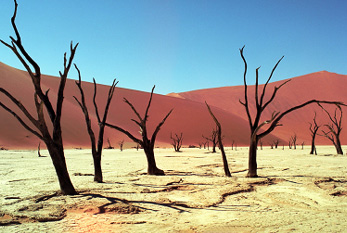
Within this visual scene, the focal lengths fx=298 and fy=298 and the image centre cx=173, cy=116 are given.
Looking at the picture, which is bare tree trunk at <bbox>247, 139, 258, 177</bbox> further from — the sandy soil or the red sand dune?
the red sand dune

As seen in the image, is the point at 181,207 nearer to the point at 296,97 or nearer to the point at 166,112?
the point at 166,112

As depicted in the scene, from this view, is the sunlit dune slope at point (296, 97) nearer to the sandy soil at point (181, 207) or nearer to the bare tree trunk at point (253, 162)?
the bare tree trunk at point (253, 162)

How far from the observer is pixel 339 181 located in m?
6.48

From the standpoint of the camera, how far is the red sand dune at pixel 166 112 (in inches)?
1528

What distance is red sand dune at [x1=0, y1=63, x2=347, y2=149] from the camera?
38.8m

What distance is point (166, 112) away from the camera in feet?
195

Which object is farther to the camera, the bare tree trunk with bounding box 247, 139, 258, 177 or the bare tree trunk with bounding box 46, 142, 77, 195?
the bare tree trunk with bounding box 247, 139, 258, 177

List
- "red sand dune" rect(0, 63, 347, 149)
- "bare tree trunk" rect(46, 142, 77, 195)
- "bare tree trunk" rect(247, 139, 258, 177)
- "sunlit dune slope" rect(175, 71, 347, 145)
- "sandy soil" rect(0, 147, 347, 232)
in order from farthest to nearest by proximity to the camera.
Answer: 1. "sunlit dune slope" rect(175, 71, 347, 145)
2. "red sand dune" rect(0, 63, 347, 149)
3. "bare tree trunk" rect(247, 139, 258, 177)
4. "bare tree trunk" rect(46, 142, 77, 195)
5. "sandy soil" rect(0, 147, 347, 232)

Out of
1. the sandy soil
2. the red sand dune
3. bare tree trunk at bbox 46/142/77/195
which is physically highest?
the red sand dune

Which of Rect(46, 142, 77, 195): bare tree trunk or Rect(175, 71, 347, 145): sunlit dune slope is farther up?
Rect(175, 71, 347, 145): sunlit dune slope

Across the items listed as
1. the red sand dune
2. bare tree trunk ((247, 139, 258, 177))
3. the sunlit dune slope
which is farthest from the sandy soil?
the sunlit dune slope

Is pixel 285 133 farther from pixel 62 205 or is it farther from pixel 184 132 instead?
pixel 62 205

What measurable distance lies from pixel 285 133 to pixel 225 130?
14996 millimetres

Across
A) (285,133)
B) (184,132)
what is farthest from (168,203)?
(285,133)
